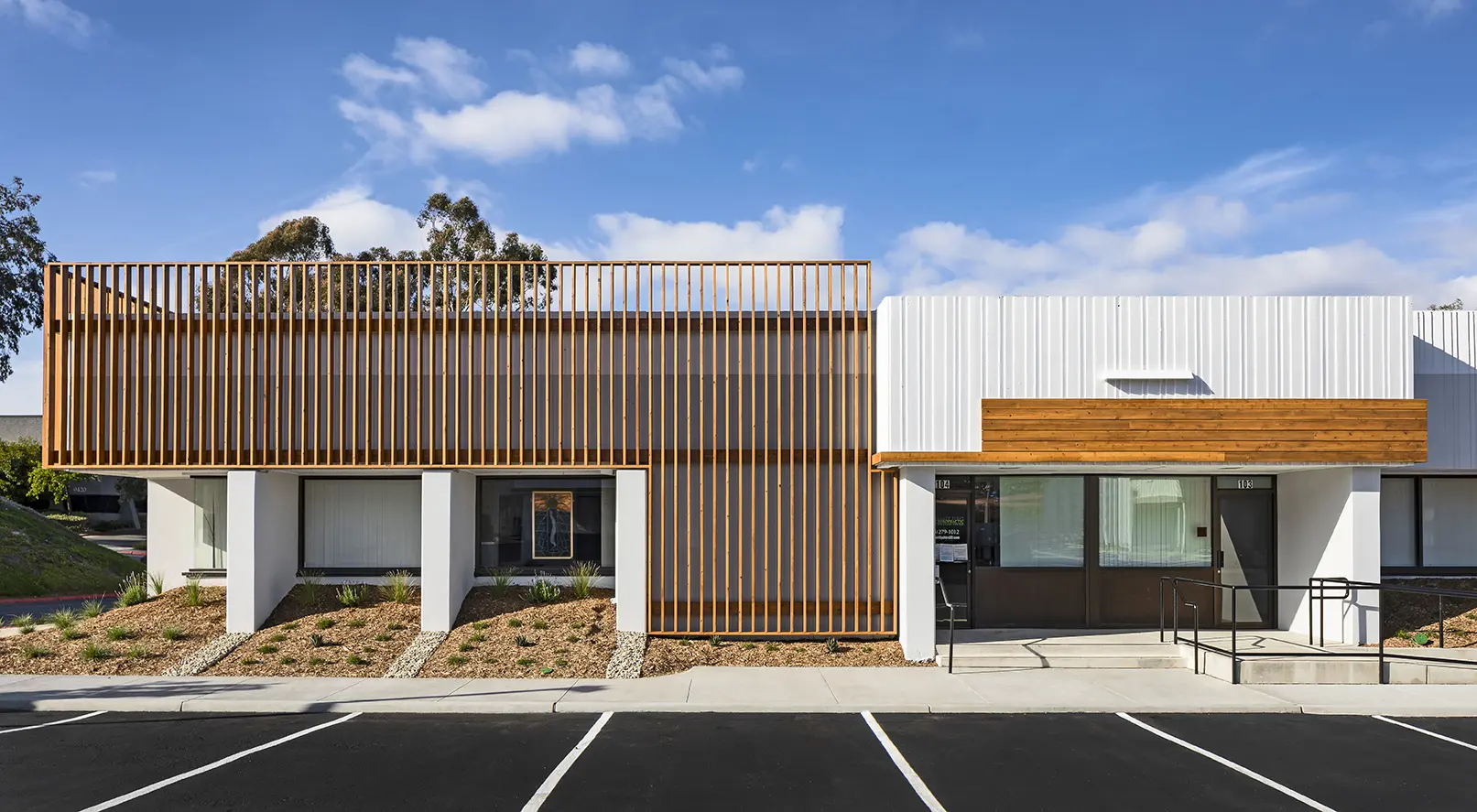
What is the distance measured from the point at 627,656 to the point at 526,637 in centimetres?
177

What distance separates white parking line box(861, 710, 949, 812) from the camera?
7863 mm

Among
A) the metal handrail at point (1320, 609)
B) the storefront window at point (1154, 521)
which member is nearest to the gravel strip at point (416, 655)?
the metal handrail at point (1320, 609)

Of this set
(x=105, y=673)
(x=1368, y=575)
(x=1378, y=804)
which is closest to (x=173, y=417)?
(x=105, y=673)

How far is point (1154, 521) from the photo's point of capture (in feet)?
51.6

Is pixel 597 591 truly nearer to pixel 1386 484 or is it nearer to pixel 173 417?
pixel 173 417

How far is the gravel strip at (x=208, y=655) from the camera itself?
13.1 m

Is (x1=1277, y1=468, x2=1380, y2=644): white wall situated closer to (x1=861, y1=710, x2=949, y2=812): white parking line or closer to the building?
the building

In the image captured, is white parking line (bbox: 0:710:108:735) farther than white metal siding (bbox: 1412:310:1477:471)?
No

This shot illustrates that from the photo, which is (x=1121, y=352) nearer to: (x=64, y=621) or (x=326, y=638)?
(x=326, y=638)

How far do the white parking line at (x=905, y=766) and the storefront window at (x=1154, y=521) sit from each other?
664 centimetres

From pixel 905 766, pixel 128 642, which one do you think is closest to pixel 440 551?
pixel 128 642

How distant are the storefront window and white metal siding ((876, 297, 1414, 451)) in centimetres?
238

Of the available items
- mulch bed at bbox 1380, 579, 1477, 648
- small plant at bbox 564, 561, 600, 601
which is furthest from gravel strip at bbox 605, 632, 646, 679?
mulch bed at bbox 1380, 579, 1477, 648

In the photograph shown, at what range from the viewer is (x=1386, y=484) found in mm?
16312
